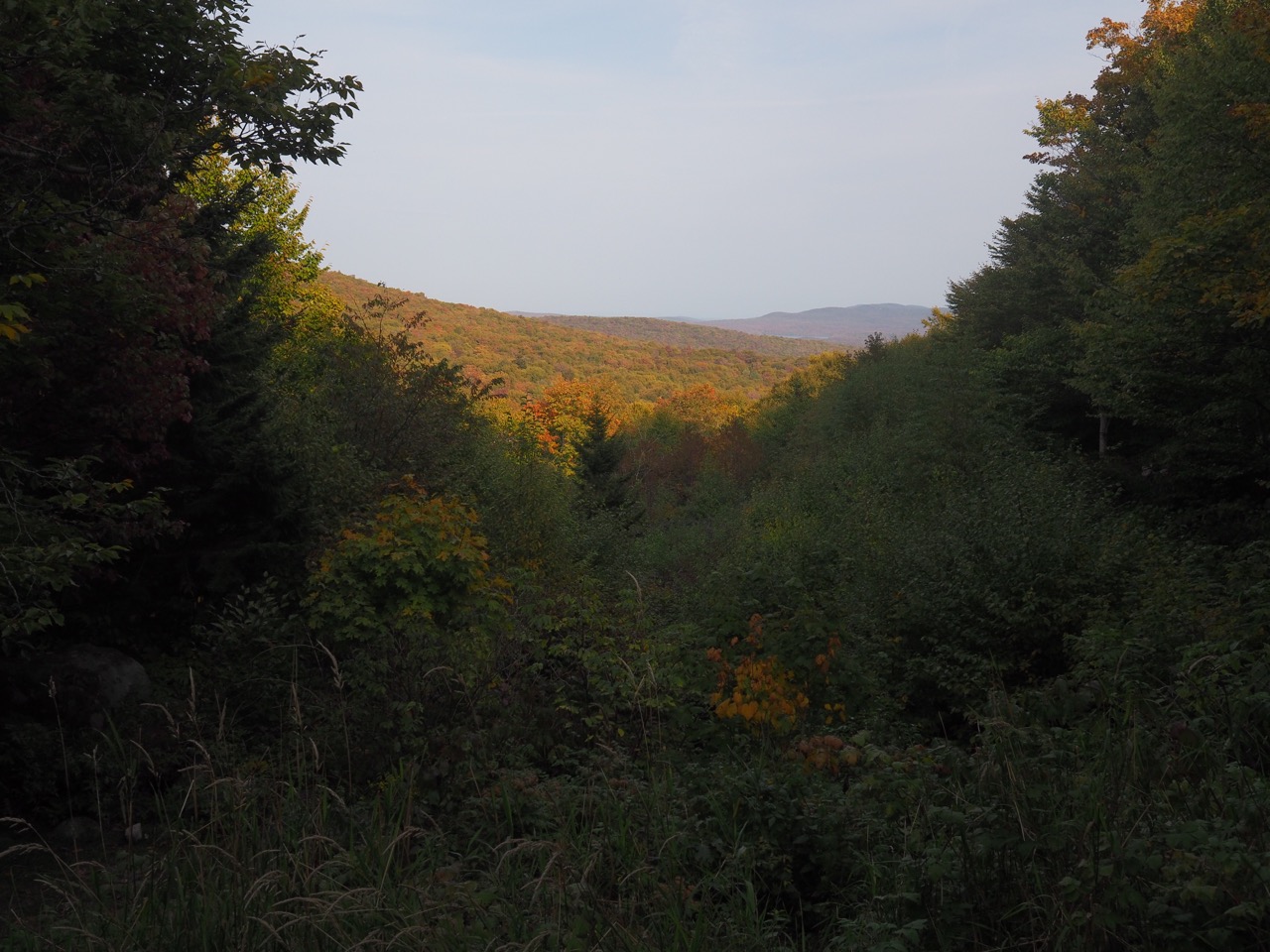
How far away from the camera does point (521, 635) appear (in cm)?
763

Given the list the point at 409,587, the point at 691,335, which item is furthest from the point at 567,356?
the point at 409,587

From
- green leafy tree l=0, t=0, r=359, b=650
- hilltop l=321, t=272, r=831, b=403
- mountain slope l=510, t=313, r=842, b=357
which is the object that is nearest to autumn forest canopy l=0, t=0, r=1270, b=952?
green leafy tree l=0, t=0, r=359, b=650

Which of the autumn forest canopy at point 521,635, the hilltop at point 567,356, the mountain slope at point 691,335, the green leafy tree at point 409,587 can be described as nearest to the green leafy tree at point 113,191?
the autumn forest canopy at point 521,635

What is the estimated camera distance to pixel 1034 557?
1163 cm

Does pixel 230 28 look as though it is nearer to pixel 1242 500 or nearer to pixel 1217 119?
pixel 1217 119

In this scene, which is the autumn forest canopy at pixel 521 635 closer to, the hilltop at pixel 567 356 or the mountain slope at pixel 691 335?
the hilltop at pixel 567 356

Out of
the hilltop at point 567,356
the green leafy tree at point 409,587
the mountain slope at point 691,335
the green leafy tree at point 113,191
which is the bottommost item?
the green leafy tree at point 409,587

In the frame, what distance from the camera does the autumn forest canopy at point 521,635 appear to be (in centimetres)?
290

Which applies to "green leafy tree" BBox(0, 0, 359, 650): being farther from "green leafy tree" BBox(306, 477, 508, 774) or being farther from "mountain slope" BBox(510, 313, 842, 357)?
"mountain slope" BBox(510, 313, 842, 357)

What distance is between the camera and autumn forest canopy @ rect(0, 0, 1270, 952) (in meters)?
2.90

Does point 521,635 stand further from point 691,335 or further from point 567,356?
point 691,335

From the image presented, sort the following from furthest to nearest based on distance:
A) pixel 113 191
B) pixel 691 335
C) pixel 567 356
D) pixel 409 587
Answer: pixel 691 335, pixel 567 356, pixel 409 587, pixel 113 191

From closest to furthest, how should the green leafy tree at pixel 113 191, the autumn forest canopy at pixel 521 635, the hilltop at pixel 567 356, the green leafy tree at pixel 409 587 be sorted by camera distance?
the autumn forest canopy at pixel 521 635
the green leafy tree at pixel 113 191
the green leafy tree at pixel 409 587
the hilltop at pixel 567 356

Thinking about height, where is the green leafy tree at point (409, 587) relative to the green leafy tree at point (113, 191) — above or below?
below
